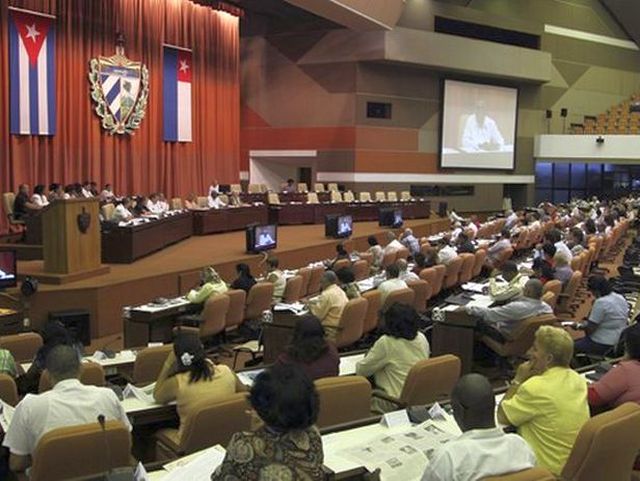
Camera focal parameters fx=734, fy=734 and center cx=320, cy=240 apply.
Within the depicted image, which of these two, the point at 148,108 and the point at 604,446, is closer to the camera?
the point at 604,446

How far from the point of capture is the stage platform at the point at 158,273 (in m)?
8.81

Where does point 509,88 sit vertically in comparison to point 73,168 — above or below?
above

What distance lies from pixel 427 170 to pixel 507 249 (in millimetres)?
11780

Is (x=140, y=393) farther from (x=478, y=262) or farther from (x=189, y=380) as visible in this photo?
(x=478, y=262)

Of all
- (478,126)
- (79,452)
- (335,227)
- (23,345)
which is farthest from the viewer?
(478,126)

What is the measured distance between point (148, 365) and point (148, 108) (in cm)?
1403

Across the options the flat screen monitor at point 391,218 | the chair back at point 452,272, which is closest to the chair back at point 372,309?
the chair back at point 452,272

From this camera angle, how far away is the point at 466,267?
11023 millimetres

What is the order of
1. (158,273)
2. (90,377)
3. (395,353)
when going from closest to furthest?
(90,377) → (395,353) → (158,273)

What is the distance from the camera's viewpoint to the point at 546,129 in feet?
89.3

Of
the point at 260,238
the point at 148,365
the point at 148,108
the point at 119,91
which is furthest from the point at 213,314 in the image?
the point at 148,108

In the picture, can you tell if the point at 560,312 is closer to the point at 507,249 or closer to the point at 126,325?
the point at 507,249

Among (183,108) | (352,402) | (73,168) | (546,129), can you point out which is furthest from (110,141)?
(546,129)

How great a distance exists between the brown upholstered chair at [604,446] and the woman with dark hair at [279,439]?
4.11ft
